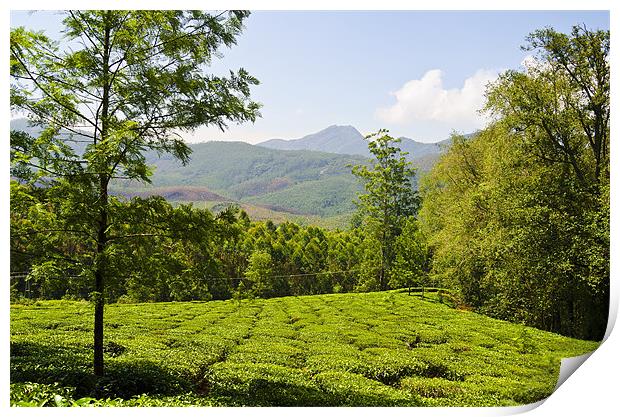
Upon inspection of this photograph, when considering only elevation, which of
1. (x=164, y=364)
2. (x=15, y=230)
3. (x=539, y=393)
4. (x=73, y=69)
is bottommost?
(x=539, y=393)

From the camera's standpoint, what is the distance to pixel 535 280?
15055 millimetres

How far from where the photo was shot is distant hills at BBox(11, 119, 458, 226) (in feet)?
57.3

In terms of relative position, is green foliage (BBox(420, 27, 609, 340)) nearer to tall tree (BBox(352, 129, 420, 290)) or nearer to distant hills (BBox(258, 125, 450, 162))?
distant hills (BBox(258, 125, 450, 162))

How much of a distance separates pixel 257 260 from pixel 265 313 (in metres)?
2.25

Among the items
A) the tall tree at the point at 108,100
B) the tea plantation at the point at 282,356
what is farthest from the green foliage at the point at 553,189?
the tall tree at the point at 108,100

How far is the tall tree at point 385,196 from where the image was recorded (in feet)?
69.9

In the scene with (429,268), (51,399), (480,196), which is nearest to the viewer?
(51,399)

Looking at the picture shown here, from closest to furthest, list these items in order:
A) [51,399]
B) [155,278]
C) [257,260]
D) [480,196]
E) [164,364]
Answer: [51,399]
[155,278]
[164,364]
[480,196]
[257,260]

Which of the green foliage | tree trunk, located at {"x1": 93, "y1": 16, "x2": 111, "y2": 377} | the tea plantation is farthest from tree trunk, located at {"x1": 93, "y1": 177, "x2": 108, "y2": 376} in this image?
the green foliage

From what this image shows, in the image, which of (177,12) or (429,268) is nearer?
(177,12)

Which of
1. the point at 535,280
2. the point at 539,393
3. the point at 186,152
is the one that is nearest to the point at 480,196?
the point at 535,280

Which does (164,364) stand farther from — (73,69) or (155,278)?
(73,69)

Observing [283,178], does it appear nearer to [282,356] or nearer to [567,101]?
[282,356]
